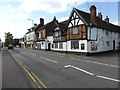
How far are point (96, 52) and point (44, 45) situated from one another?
18.3m

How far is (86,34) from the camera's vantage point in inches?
651

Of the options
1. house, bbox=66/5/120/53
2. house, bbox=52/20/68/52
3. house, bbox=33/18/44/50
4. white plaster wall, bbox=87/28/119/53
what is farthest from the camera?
house, bbox=33/18/44/50

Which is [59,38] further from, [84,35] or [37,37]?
[37,37]

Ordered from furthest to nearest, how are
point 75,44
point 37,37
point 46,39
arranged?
point 37,37 < point 46,39 < point 75,44

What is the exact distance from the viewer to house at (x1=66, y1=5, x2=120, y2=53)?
1666 cm

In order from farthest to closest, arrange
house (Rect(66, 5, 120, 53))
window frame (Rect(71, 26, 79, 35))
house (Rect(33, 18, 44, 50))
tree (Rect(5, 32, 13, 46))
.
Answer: tree (Rect(5, 32, 13, 46)) < house (Rect(33, 18, 44, 50)) < window frame (Rect(71, 26, 79, 35)) < house (Rect(66, 5, 120, 53))

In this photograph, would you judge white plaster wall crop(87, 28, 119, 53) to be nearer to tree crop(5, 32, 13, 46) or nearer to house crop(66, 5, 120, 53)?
house crop(66, 5, 120, 53)

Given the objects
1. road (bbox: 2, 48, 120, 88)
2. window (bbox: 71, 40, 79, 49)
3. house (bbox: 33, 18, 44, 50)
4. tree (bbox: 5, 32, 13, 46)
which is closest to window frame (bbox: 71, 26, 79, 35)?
window (bbox: 71, 40, 79, 49)

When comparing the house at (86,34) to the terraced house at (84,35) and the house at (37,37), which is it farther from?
the house at (37,37)

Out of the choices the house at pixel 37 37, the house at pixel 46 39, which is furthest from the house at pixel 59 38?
the house at pixel 37 37

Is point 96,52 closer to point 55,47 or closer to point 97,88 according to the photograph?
point 55,47

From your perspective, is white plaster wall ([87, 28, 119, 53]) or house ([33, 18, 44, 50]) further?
house ([33, 18, 44, 50])

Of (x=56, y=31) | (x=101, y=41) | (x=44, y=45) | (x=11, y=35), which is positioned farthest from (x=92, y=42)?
(x=11, y=35)

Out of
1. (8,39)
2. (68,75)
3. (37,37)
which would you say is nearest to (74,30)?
Result: (68,75)
